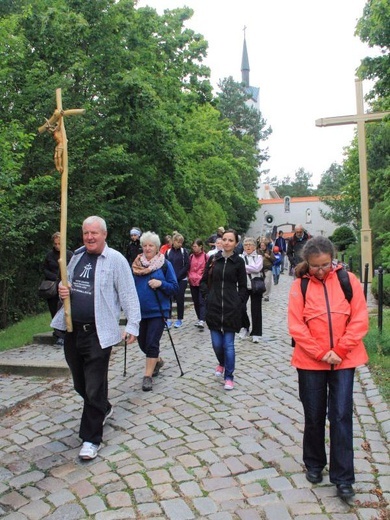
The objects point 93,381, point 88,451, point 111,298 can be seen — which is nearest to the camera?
point 88,451

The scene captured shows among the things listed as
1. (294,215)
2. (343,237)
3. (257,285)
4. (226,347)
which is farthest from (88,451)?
(294,215)

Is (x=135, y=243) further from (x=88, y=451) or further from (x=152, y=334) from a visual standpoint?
(x=88, y=451)

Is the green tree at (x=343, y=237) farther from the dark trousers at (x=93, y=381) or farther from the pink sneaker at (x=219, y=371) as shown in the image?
the dark trousers at (x=93, y=381)

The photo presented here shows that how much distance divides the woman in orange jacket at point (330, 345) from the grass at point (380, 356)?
2.09 metres

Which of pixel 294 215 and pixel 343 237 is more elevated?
pixel 294 215

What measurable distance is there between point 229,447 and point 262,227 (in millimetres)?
55207

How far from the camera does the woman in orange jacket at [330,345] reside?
141 inches

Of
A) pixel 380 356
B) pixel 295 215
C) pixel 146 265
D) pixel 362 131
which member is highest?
pixel 362 131

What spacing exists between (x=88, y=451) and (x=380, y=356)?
4.42 m

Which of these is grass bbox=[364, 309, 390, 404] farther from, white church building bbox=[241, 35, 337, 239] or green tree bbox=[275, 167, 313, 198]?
green tree bbox=[275, 167, 313, 198]

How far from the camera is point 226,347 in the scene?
20.1 feet

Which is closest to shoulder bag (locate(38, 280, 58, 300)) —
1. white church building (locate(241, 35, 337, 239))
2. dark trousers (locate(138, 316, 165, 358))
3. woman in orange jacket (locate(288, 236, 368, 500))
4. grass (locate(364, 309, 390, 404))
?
dark trousers (locate(138, 316, 165, 358))

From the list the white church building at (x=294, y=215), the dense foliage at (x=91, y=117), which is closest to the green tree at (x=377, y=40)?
the dense foliage at (x=91, y=117)

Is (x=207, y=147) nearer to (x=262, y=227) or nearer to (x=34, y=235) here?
(x=34, y=235)
